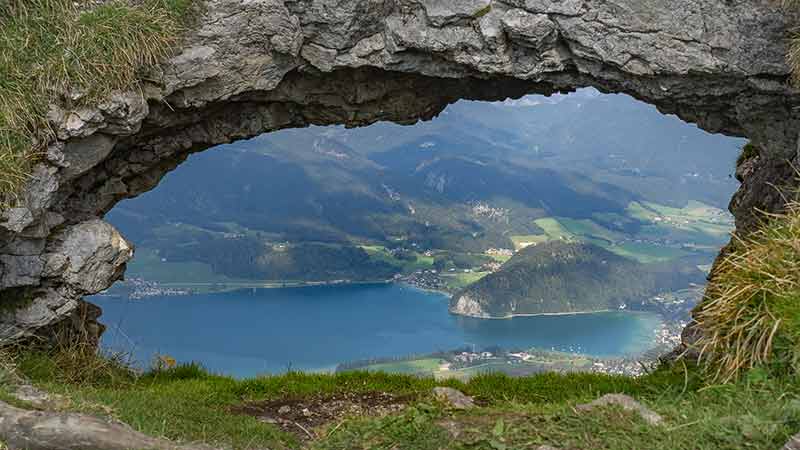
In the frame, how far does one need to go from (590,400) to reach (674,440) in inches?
61.2

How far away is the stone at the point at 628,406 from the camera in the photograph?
709 cm

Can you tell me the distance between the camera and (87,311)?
53.7 ft

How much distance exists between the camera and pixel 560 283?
58062mm

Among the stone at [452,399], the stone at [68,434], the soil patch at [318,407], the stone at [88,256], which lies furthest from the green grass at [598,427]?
the stone at [88,256]

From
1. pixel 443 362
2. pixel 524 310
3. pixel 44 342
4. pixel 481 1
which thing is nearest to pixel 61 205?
pixel 44 342

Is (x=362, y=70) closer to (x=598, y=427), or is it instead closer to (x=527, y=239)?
(x=598, y=427)

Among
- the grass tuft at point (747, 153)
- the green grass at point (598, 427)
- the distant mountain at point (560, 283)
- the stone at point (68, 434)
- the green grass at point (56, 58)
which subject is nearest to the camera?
the green grass at point (598, 427)

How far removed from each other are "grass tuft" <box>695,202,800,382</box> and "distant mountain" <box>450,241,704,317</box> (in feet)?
131

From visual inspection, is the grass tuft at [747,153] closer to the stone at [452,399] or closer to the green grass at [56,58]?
the stone at [452,399]

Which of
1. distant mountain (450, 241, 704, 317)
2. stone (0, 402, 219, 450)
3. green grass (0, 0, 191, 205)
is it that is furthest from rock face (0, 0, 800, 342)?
distant mountain (450, 241, 704, 317)

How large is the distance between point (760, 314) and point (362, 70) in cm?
957

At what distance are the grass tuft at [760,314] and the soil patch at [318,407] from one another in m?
5.77

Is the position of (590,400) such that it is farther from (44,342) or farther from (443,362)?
(443,362)

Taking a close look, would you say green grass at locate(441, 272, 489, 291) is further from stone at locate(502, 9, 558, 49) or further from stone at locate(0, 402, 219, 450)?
stone at locate(0, 402, 219, 450)
